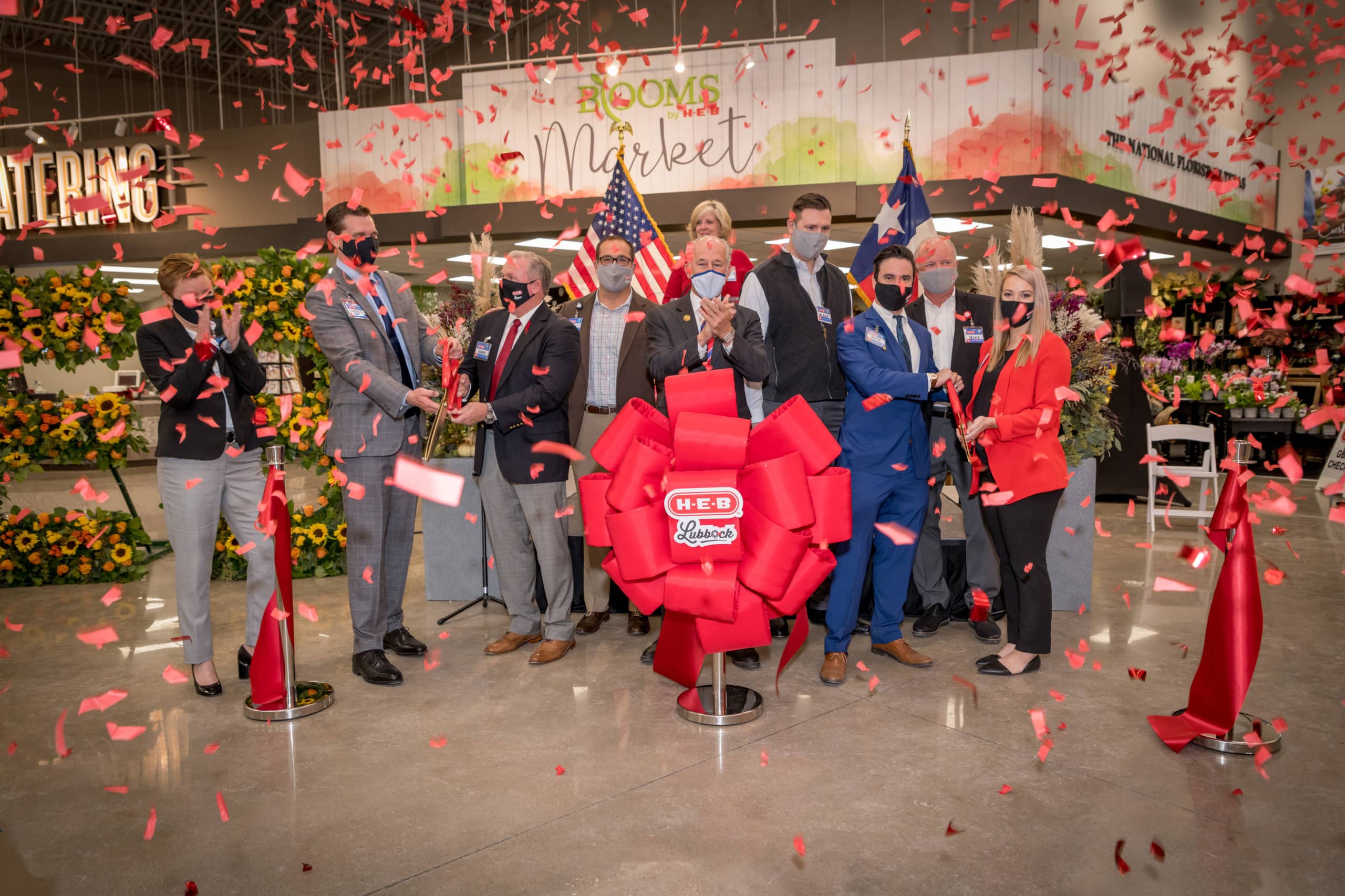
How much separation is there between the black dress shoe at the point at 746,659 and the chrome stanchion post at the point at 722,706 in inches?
16.8

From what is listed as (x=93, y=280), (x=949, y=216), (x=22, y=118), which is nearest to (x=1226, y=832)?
(x=93, y=280)

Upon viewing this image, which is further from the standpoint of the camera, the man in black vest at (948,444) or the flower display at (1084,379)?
the flower display at (1084,379)

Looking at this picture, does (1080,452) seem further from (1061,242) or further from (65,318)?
(1061,242)

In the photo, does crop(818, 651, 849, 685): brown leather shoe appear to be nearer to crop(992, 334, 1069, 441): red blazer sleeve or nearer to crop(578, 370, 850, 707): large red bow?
crop(578, 370, 850, 707): large red bow

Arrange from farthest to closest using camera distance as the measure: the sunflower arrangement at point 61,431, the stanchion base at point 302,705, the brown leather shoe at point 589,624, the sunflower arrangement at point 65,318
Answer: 1. the sunflower arrangement at point 61,431
2. the sunflower arrangement at point 65,318
3. the brown leather shoe at point 589,624
4. the stanchion base at point 302,705

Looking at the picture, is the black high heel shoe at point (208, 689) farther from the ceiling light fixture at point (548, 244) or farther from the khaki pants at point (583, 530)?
the ceiling light fixture at point (548, 244)

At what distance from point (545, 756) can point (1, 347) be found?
174 inches

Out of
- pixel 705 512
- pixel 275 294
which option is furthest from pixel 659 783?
pixel 275 294

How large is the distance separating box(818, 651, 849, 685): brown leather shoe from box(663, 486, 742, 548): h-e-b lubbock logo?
3.52 ft

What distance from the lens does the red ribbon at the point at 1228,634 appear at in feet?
8.94

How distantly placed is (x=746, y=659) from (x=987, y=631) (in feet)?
3.94

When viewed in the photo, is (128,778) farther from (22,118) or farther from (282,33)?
(22,118)

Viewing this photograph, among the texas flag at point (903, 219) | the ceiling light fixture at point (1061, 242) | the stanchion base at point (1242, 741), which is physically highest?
the ceiling light fixture at point (1061, 242)

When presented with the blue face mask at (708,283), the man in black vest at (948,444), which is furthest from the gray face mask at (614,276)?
the man in black vest at (948,444)
